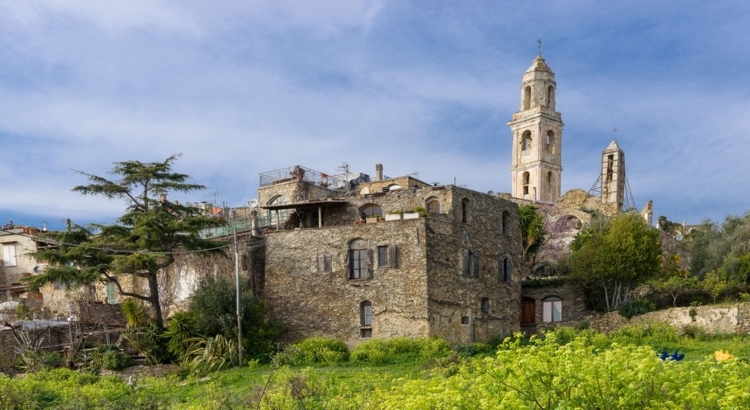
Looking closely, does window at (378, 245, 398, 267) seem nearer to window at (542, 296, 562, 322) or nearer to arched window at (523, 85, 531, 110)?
window at (542, 296, 562, 322)

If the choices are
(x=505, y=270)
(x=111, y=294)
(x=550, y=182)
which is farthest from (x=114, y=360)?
(x=550, y=182)

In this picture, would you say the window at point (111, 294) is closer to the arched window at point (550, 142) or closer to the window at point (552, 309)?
the window at point (552, 309)

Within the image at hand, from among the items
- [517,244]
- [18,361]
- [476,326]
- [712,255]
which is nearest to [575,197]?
[712,255]

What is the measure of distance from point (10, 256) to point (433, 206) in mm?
31760

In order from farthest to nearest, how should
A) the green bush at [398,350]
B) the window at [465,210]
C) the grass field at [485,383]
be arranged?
the window at [465,210] → the green bush at [398,350] → the grass field at [485,383]

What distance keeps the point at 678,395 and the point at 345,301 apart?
24655mm

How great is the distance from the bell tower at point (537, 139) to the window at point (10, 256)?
134ft

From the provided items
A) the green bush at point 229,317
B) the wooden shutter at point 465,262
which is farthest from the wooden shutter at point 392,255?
the green bush at point 229,317

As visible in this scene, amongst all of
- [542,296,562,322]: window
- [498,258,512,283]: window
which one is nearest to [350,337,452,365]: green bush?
[498,258,512,283]: window

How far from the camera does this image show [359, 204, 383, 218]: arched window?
4006cm

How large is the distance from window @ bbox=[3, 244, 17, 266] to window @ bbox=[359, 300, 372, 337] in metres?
29.3

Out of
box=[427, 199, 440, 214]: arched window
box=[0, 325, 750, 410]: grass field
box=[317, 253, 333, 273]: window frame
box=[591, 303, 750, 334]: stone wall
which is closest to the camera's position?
box=[0, 325, 750, 410]: grass field

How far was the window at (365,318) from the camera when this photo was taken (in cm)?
3666

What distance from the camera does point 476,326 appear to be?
37969 millimetres
